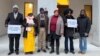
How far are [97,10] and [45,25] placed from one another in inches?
171

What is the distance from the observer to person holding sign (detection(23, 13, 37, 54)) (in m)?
12.1

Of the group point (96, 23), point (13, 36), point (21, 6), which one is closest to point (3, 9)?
point (21, 6)

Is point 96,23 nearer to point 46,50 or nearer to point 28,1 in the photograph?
point 46,50

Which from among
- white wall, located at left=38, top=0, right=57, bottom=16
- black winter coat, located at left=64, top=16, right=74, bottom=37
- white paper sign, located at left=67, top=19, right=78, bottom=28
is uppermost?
white wall, located at left=38, top=0, right=57, bottom=16

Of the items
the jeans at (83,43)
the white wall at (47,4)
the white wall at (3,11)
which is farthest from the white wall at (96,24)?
the white wall at (3,11)

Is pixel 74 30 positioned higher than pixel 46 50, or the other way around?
pixel 74 30

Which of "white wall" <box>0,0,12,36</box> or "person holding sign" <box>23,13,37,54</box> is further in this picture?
"white wall" <box>0,0,12,36</box>

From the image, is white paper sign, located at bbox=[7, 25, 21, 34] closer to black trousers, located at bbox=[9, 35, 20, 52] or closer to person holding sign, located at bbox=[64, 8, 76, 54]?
black trousers, located at bbox=[9, 35, 20, 52]

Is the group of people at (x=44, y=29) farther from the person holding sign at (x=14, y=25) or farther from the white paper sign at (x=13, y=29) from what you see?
the white paper sign at (x=13, y=29)

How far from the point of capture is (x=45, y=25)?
12633mm

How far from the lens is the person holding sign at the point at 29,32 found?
12.1m

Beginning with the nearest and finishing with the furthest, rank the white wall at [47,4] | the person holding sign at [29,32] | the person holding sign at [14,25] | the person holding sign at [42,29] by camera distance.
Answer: the person holding sign at [14,25]
the person holding sign at [29,32]
the person holding sign at [42,29]
the white wall at [47,4]

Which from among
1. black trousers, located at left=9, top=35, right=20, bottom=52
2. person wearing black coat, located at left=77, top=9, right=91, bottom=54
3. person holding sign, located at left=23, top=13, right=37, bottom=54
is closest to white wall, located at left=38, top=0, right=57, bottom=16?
person holding sign, located at left=23, top=13, right=37, bottom=54

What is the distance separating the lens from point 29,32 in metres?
12.2
